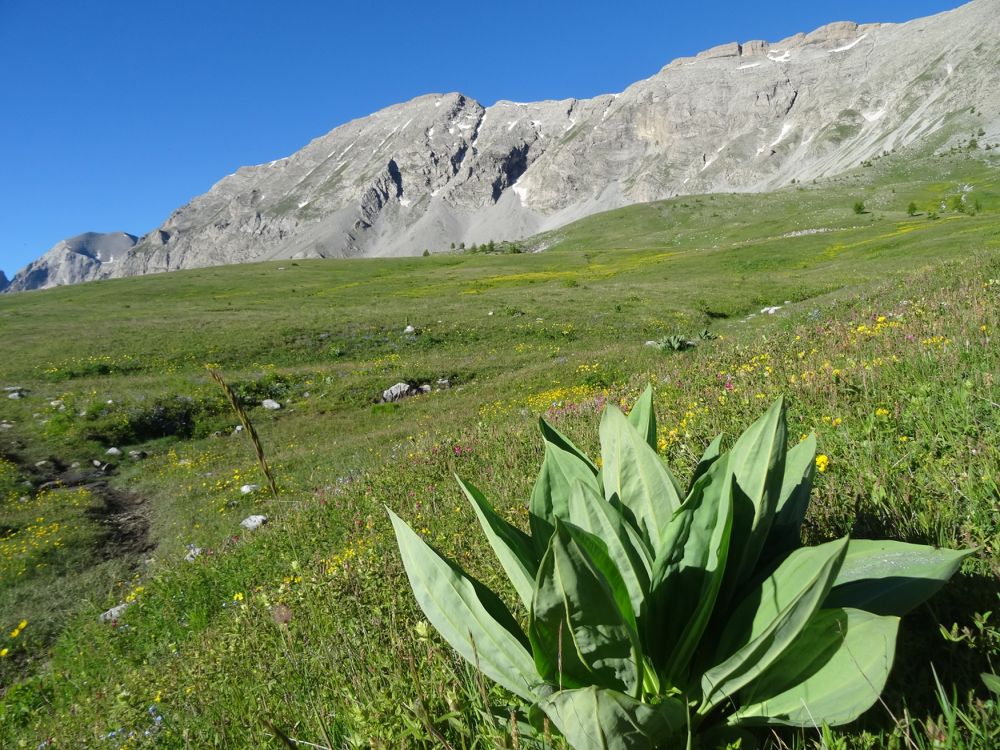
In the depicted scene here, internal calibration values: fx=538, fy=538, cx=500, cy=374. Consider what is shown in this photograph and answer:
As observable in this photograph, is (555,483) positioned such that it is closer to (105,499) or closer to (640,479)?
(640,479)

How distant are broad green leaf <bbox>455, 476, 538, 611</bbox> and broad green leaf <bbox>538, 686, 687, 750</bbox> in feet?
1.83

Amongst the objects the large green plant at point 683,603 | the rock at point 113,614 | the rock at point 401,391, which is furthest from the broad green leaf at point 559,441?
the rock at point 401,391

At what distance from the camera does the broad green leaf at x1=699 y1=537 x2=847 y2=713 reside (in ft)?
4.22

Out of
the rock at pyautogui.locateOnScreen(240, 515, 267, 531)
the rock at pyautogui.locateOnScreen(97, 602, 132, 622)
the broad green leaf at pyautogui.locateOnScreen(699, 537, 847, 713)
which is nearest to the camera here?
the broad green leaf at pyautogui.locateOnScreen(699, 537, 847, 713)

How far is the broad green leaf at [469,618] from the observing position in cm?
175

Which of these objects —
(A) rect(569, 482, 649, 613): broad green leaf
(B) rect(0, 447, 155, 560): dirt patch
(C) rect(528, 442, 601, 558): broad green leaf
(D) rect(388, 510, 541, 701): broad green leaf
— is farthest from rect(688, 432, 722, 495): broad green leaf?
(B) rect(0, 447, 155, 560): dirt patch

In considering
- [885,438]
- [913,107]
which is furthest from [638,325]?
[913,107]

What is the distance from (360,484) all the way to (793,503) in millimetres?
6932

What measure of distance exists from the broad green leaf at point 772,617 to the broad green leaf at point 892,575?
164mm

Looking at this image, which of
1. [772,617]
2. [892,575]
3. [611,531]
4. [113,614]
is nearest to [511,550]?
[611,531]

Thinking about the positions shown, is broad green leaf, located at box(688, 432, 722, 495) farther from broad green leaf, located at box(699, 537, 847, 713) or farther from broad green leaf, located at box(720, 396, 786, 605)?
broad green leaf, located at box(699, 537, 847, 713)

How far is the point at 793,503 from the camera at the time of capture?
6.71ft

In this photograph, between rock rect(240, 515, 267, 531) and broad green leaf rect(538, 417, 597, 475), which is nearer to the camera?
broad green leaf rect(538, 417, 597, 475)

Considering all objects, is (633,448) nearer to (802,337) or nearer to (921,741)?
(921,741)
